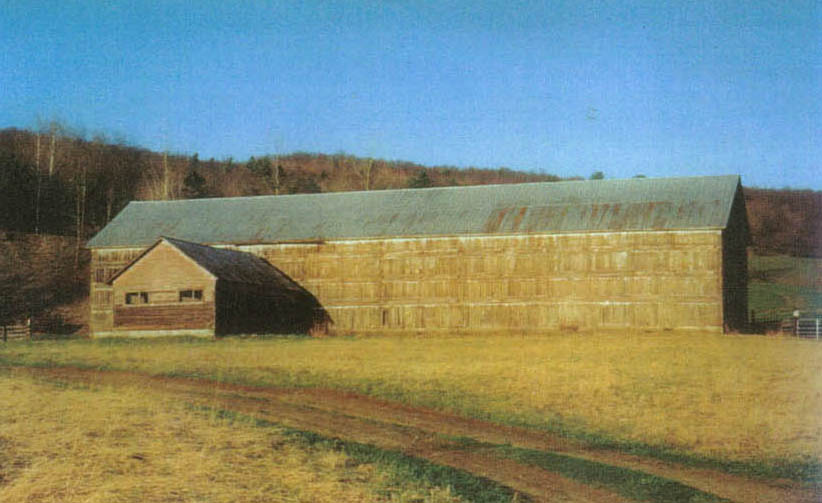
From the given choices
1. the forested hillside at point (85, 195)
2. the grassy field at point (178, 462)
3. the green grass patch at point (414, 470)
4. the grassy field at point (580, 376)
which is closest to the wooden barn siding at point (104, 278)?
the forested hillside at point (85, 195)

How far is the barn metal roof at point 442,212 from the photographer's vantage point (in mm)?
47750

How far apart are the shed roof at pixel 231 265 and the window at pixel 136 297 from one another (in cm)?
132

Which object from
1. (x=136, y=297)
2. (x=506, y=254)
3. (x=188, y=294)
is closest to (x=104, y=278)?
(x=136, y=297)

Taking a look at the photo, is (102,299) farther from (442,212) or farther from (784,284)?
(784,284)

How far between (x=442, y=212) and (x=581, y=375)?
25.9 meters

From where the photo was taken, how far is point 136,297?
47875mm

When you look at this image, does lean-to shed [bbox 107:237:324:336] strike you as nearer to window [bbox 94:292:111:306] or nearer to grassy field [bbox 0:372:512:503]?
window [bbox 94:292:111:306]

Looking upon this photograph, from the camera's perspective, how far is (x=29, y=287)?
68312 millimetres

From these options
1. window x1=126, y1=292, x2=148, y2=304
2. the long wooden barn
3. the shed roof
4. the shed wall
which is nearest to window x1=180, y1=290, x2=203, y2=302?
the shed wall

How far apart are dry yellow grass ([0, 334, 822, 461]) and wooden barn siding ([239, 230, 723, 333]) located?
3.92 meters

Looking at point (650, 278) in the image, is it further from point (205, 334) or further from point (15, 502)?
point (15, 502)

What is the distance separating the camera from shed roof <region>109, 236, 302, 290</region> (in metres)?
47.1

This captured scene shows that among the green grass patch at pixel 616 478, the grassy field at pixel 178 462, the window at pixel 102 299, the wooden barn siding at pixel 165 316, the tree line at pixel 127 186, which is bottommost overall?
the green grass patch at pixel 616 478

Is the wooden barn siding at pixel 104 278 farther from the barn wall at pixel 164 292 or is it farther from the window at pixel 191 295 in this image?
the window at pixel 191 295
